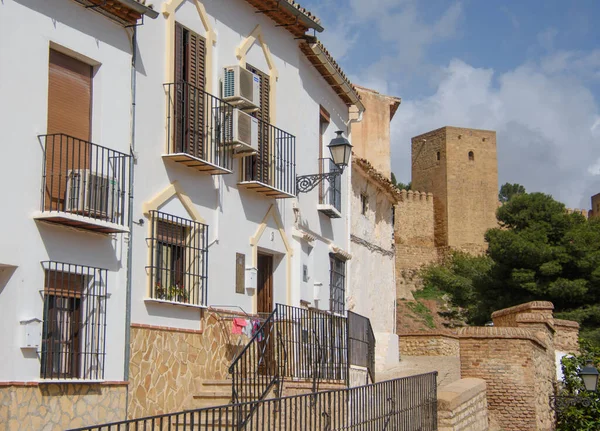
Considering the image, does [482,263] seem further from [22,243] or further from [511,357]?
[22,243]

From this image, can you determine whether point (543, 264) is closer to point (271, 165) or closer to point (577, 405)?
point (577, 405)

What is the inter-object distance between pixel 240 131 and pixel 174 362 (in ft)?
11.0

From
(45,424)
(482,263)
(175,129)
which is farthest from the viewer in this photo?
(482,263)

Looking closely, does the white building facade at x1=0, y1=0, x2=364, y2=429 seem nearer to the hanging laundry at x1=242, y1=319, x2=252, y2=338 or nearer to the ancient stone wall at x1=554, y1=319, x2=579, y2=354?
the hanging laundry at x1=242, y1=319, x2=252, y2=338

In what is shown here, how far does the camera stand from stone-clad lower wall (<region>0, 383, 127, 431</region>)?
29.4ft

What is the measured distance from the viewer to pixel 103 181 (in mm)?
10234

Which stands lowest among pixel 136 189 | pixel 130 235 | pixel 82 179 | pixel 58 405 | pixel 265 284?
pixel 58 405

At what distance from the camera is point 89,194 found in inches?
392

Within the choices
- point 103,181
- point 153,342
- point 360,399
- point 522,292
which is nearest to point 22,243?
point 103,181

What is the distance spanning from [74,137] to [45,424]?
2.99m

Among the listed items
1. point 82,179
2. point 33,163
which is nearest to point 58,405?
point 82,179

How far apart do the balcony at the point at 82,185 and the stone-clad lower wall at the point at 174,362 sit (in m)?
1.48

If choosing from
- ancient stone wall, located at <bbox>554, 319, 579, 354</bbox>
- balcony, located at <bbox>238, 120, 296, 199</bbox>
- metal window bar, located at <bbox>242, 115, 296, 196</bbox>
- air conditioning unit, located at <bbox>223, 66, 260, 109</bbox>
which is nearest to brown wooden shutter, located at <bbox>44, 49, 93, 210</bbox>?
air conditioning unit, located at <bbox>223, 66, 260, 109</bbox>

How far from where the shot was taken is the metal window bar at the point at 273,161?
14094 millimetres
